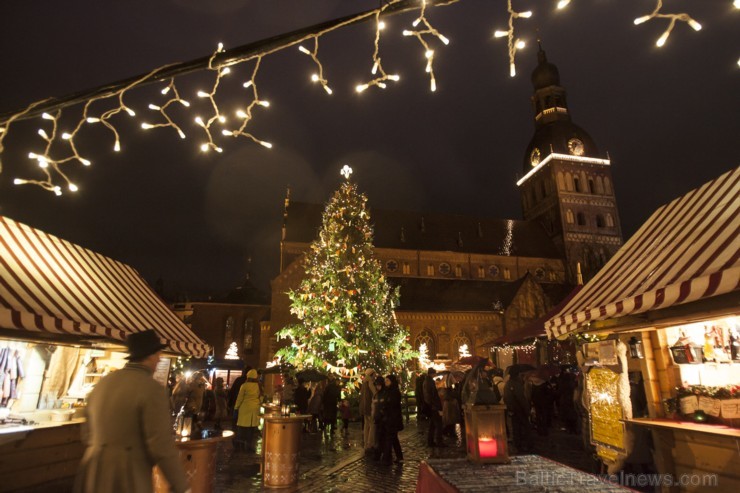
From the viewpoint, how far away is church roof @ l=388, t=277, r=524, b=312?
3234cm

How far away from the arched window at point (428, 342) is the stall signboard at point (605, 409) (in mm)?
23936

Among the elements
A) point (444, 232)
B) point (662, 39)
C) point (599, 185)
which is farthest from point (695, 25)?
point (599, 185)

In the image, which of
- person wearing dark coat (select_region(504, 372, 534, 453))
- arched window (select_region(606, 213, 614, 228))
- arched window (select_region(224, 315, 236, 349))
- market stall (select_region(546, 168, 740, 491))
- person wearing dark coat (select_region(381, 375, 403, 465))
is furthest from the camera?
arched window (select_region(606, 213, 614, 228))

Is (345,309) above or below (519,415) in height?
above

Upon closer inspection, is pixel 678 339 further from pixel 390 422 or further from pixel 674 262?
pixel 390 422

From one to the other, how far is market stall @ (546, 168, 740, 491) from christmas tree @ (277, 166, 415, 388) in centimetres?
1121

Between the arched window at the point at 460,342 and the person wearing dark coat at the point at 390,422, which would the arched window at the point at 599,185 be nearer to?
the arched window at the point at 460,342

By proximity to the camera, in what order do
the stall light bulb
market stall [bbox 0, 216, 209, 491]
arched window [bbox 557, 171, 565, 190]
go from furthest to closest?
arched window [bbox 557, 171, 565, 190]
market stall [bbox 0, 216, 209, 491]
the stall light bulb

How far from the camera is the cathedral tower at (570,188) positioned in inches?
1774

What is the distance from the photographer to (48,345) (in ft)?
23.0

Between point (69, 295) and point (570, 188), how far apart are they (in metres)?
49.5

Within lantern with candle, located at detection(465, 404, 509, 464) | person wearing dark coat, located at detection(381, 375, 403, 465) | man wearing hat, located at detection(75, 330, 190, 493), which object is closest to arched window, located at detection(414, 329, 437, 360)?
person wearing dark coat, located at detection(381, 375, 403, 465)

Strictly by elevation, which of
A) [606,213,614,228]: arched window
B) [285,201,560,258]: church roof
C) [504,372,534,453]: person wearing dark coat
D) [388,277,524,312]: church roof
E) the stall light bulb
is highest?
[606,213,614,228]: arched window

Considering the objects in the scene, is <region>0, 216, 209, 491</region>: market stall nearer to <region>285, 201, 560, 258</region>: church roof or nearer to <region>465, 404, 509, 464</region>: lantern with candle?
<region>465, 404, 509, 464</region>: lantern with candle
